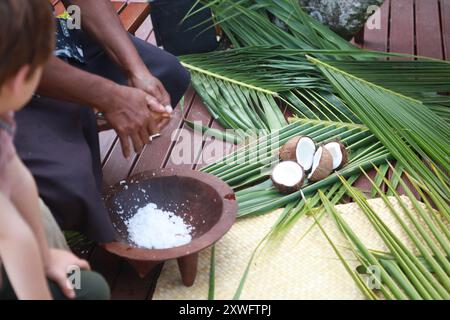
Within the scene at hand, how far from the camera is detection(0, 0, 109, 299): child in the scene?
0.90 metres

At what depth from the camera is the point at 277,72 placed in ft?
8.38

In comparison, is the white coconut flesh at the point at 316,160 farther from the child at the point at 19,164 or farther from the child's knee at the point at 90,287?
the child at the point at 19,164

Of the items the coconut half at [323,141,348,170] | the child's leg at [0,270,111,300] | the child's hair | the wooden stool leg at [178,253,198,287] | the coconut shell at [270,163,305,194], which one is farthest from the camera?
the coconut half at [323,141,348,170]

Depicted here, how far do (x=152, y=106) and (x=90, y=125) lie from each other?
181 millimetres

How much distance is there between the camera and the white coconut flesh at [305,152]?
2045 mm

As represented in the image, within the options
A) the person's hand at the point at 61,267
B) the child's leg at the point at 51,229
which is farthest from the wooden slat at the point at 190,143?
the person's hand at the point at 61,267

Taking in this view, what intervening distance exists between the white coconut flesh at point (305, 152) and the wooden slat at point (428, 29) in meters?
1.10

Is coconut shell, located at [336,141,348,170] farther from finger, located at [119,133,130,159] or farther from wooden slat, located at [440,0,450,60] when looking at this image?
wooden slat, located at [440,0,450,60]

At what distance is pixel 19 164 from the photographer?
106 centimetres

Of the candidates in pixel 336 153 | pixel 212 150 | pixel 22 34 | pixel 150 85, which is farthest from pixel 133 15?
pixel 22 34

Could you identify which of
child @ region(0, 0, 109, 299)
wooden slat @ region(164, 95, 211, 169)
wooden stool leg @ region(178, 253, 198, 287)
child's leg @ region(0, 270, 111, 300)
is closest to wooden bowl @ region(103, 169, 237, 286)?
wooden stool leg @ region(178, 253, 198, 287)

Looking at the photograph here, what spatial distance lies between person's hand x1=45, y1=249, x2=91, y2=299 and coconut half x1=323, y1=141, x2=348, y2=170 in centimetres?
107

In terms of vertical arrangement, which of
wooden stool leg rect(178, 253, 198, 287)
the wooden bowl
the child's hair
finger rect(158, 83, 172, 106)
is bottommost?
wooden stool leg rect(178, 253, 198, 287)

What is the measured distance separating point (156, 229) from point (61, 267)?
1.81ft
